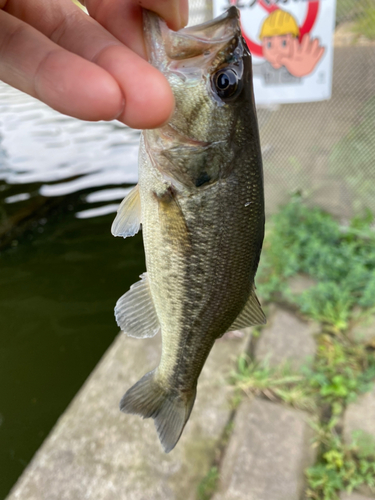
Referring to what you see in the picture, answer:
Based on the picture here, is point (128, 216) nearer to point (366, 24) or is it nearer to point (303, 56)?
point (303, 56)

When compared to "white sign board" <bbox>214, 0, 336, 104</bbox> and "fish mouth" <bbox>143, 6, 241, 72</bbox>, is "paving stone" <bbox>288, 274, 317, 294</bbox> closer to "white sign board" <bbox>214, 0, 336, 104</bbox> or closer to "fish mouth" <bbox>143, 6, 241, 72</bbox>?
"white sign board" <bbox>214, 0, 336, 104</bbox>

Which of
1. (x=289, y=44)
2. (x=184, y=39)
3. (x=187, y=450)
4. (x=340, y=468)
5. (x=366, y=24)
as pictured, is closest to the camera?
(x=184, y=39)

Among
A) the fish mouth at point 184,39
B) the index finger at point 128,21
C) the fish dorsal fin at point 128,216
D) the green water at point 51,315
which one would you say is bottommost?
the green water at point 51,315

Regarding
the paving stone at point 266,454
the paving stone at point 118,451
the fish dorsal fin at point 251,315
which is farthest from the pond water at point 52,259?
the fish dorsal fin at point 251,315

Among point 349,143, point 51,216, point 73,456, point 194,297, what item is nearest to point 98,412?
point 73,456

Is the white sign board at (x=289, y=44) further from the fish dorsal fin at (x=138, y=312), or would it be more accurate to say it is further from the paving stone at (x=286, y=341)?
the fish dorsal fin at (x=138, y=312)

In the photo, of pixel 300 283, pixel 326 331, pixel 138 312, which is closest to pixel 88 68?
pixel 138 312
